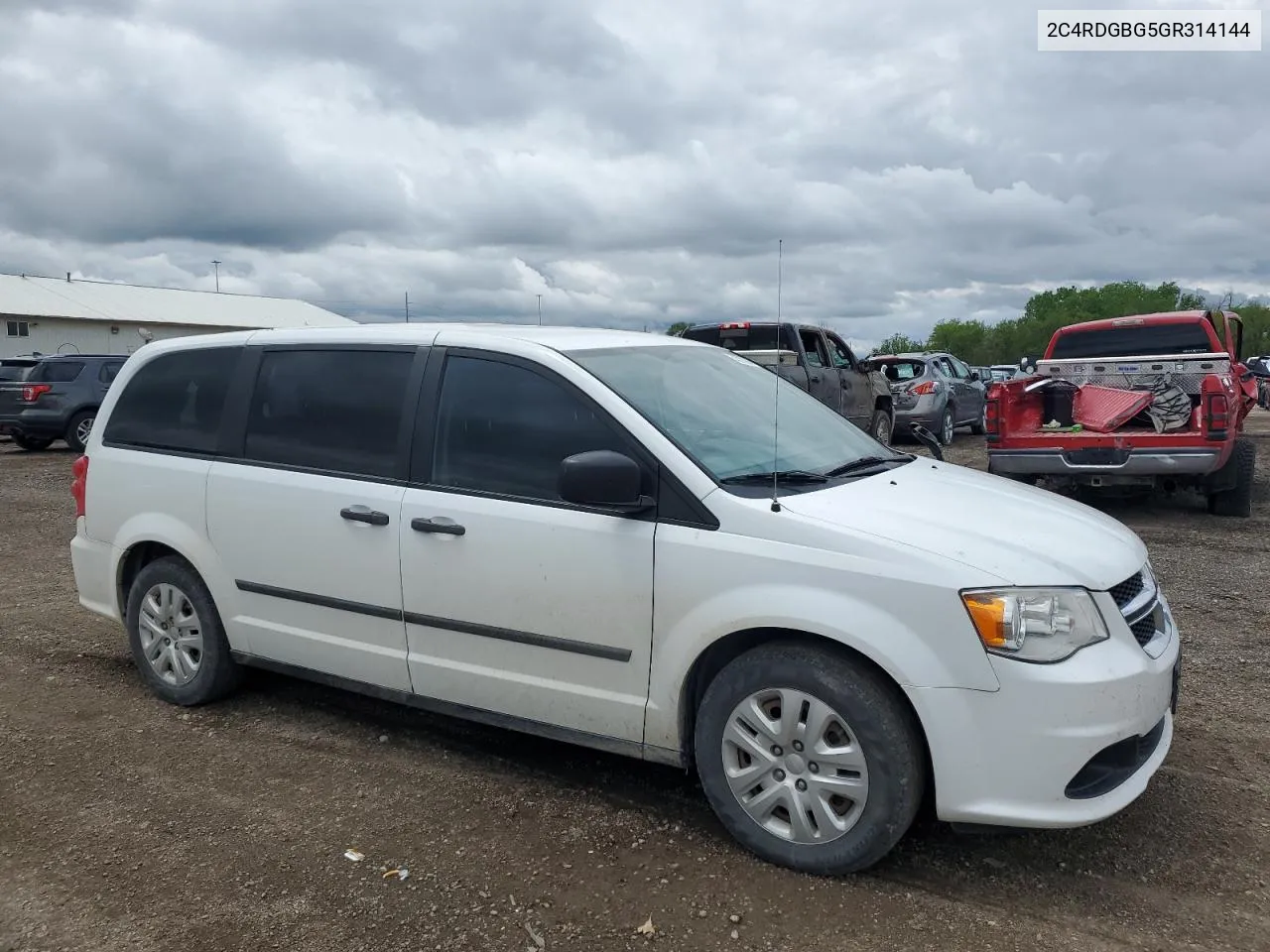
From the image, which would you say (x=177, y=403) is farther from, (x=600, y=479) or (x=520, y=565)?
(x=600, y=479)

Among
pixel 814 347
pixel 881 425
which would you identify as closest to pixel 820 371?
pixel 814 347

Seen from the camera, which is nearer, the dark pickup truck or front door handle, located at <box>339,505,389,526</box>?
front door handle, located at <box>339,505,389,526</box>

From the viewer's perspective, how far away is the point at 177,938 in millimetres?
2873

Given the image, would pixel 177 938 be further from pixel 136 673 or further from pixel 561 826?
pixel 136 673

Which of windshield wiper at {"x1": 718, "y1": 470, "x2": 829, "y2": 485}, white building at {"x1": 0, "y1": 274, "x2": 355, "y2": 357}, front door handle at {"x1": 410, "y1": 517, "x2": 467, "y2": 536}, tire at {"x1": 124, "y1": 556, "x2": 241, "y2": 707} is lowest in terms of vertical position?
tire at {"x1": 124, "y1": 556, "x2": 241, "y2": 707}

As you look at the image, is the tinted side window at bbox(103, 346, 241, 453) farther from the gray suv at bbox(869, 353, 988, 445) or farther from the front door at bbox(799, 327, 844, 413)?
the gray suv at bbox(869, 353, 988, 445)

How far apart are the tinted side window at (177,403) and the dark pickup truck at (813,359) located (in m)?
7.29

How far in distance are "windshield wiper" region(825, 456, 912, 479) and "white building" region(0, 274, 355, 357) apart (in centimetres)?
4192

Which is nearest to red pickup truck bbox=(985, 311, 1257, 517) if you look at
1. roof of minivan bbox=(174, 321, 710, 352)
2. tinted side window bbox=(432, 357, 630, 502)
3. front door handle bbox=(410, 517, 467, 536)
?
roof of minivan bbox=(174, 321, 710, 352)

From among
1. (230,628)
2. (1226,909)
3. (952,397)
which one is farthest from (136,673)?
(952,397)

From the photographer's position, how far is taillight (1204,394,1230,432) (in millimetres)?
8523

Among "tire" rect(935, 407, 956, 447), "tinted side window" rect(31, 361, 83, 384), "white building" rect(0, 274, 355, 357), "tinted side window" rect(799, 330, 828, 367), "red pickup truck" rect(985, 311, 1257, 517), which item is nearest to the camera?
"red pickup truck" rect(985, 311, 1257, 517)

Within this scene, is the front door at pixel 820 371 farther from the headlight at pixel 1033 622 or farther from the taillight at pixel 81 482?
the headlight at pixel 1033 622

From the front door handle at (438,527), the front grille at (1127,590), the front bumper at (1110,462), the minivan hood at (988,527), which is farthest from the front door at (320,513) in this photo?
the front bumper at (1110,462)
